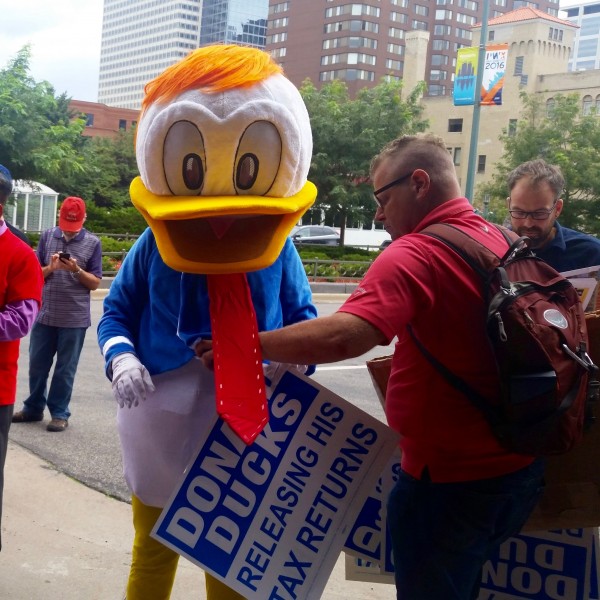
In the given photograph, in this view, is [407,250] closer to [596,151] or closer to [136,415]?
[136,415]

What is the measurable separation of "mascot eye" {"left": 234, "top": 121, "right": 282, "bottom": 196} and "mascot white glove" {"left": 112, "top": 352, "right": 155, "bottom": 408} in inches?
25.2

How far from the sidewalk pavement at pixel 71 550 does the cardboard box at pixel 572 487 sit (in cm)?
137

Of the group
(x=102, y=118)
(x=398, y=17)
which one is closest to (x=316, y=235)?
(x=102, y=118)

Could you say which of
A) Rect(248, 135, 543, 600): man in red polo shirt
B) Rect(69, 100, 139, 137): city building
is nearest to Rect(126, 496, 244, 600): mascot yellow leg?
Rect(248, 135, 543, 600): man in red polo shirt

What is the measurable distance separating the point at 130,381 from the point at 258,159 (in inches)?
31.1

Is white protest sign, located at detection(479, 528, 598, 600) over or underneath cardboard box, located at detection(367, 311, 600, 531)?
underneath

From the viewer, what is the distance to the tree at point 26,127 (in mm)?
21703

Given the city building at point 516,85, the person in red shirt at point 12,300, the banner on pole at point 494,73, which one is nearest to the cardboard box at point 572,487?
the person in red shirt at point 12,300

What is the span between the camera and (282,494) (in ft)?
8.44

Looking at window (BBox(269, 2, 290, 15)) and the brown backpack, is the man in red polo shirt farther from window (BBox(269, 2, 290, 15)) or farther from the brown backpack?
window (BBox(269, 2, 290, 15))

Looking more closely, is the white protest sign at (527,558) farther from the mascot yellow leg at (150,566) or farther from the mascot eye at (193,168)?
the mascot eye at (193,168)

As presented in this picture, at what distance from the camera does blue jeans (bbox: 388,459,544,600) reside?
7.25ft

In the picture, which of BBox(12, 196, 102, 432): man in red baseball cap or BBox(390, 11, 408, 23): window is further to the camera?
BBox(390, 11, 408, 23): window

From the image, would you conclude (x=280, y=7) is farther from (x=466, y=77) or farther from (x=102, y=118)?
(x=466, y=77)
